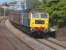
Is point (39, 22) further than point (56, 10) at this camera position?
No

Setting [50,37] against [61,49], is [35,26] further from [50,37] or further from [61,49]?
[61,49]

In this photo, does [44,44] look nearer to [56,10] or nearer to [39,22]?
[39,22]

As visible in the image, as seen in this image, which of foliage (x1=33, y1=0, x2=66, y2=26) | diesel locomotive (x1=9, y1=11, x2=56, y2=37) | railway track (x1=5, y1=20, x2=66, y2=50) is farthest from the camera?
foliage (x1=33, y1=0, x2=66, y2=26)

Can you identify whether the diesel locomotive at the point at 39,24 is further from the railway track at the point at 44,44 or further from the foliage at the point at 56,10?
the railway track at the point at 44,44

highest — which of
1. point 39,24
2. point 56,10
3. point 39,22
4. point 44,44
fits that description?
point 56,10

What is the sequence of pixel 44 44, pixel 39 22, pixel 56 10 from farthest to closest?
pixel 56 10 < pixel 39 22 < pixel 44 44

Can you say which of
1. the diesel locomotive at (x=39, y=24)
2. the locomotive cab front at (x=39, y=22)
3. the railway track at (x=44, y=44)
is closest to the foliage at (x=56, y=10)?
the diesel locomotive at (x=39, y=24)

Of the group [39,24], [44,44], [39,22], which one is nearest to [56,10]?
[39,22]

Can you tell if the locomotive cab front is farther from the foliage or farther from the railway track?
the railway track

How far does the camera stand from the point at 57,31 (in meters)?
26.2

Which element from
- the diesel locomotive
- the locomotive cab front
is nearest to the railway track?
the diesel locomotive

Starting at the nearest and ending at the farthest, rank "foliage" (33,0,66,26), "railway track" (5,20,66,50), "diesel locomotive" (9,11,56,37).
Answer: "railway track" (5,20,66,50) → "diesel locomotive" (9,11,56,37) → "foliage" (33,0,66,26)

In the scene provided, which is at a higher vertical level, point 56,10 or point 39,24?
point 56,10

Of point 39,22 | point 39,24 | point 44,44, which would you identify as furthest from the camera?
point 39,22
